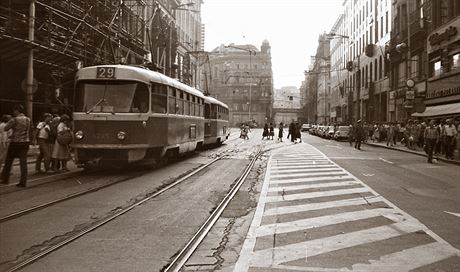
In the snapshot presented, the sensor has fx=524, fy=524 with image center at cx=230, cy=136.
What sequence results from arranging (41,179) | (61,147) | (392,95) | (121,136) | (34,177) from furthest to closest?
(392,95), (61,147), (121,136), (34,177), (41,179)

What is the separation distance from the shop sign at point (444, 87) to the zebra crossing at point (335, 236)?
74.6 feet

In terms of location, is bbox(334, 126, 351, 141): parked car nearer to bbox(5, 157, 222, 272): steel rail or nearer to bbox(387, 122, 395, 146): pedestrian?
bbox(387, 122, 395, 146): pedestrian

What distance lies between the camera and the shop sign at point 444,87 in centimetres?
3178

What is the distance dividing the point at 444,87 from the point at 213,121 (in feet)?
50.0

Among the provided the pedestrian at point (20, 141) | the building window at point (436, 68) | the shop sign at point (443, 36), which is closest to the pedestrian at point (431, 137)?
the shop sign at point (443, 36)

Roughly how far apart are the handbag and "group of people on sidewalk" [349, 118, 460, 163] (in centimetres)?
1494

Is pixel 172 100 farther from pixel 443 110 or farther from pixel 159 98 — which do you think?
pixel 443 110

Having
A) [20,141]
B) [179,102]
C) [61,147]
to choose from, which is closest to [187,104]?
[179,102]

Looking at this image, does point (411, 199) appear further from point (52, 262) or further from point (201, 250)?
point (52, 262)

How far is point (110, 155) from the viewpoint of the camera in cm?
1514

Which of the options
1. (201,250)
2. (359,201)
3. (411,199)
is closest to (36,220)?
(201,250)

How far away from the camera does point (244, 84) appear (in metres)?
125

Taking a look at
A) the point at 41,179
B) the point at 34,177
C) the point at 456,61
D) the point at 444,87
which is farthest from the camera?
the point at 444,87

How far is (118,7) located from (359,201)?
84.7 feet
